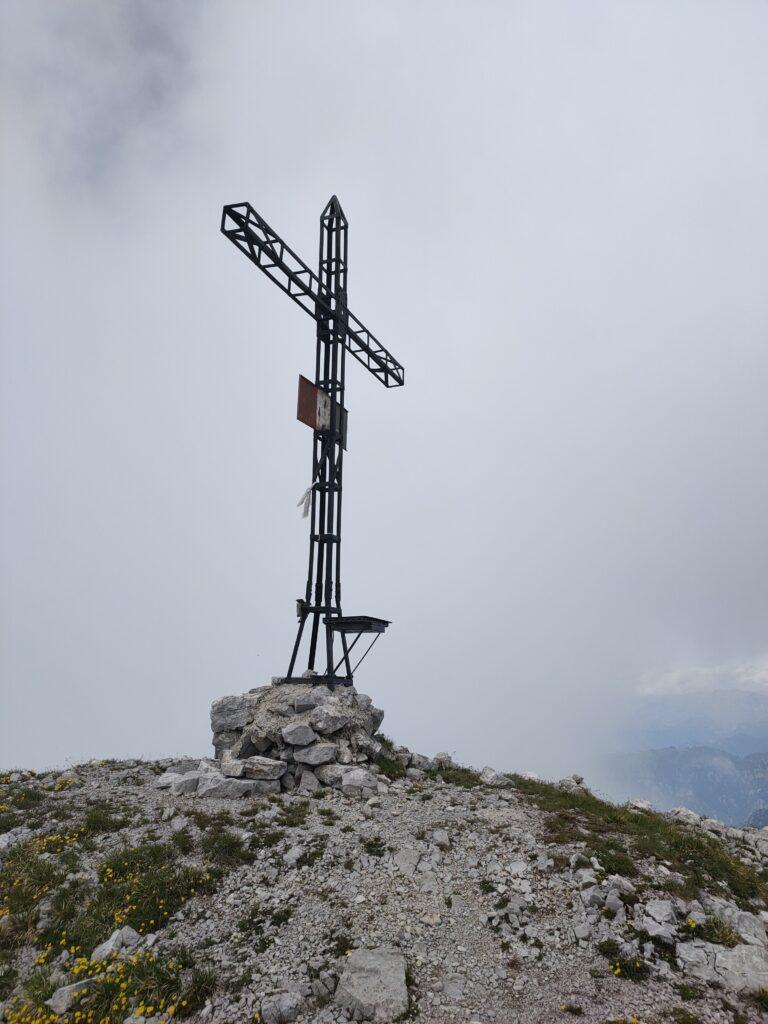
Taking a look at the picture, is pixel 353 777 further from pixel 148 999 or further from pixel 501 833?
pixel 148 999

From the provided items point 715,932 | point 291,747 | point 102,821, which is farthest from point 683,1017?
point 102,821

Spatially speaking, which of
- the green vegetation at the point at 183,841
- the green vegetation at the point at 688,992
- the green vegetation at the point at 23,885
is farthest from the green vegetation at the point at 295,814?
the green vegetation at the point at 688,992

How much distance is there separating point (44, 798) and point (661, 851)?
17.5 metres

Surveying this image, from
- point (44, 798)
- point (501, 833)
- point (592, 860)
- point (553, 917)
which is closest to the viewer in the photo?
point (553, 917)

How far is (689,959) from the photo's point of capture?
10.0 meters

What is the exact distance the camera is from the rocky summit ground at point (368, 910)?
30.8ft

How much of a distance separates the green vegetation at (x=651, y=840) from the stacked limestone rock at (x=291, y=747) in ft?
18.2

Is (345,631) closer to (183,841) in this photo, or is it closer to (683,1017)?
(183,841)

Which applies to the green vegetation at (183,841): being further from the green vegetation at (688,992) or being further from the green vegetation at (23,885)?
the green vegetation at (688,992)

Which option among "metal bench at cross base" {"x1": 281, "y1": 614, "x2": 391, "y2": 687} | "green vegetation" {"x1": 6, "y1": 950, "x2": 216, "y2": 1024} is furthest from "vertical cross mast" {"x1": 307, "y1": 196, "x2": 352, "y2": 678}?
"green vegetation" {"x1": 6, "y1": 950, "x2": 216, "y2": 1024}

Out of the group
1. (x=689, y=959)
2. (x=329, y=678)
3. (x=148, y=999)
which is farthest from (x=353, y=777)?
(x=689, y=959)

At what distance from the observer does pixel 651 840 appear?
46.8ft

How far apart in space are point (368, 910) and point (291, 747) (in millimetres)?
8045

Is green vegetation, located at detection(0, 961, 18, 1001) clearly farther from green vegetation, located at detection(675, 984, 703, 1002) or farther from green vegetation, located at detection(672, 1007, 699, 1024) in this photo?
green vegetation, located at detection(675, 984, 703, 1002)
